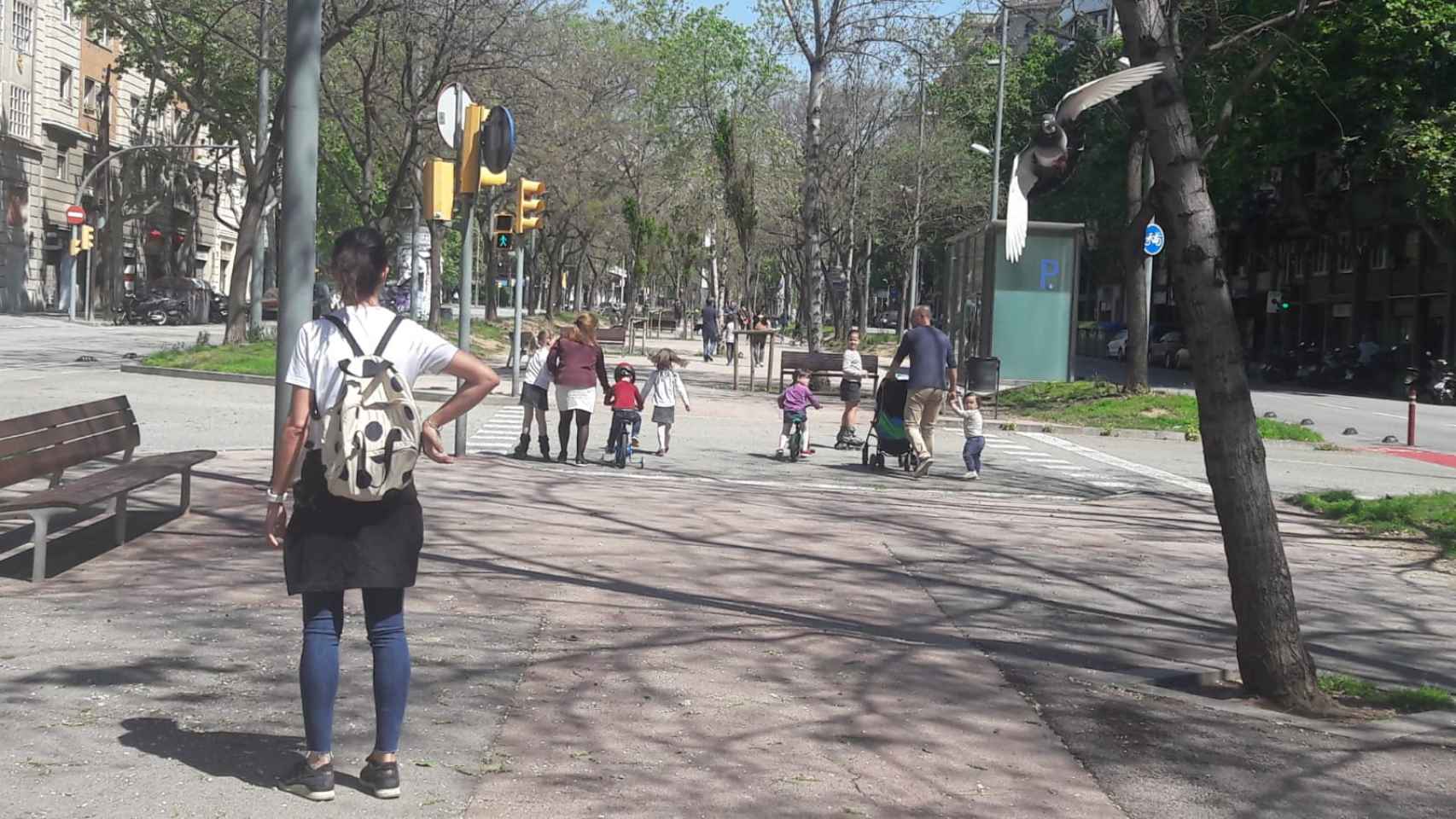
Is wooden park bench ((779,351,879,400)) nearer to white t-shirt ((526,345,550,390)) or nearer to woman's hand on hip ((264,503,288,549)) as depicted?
white t-shirt ((526,345,550,390))

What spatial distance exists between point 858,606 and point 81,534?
466 centimetres

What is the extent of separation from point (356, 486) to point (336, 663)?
0.61m

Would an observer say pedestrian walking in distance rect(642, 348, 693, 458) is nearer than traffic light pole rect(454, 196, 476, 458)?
No

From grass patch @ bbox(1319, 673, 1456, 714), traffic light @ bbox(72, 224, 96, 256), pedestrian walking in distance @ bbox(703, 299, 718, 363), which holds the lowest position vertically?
grass patch @ bbox(1319, 673, 1456, 714)

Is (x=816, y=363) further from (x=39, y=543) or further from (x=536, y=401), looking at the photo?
(x=39, y=543)

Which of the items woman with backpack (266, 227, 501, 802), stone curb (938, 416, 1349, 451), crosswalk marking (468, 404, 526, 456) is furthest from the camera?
stone curb (938, 416, 1349, 451)

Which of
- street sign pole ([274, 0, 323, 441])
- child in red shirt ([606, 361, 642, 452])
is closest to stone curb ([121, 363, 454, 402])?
child in red shirt ([606, 361, 642, 452])

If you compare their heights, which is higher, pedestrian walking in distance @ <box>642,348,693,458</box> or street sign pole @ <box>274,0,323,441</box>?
street sign pole @ <box>274,0,323,441</box>


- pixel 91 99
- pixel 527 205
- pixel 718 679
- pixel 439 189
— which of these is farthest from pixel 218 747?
pixel 91 99

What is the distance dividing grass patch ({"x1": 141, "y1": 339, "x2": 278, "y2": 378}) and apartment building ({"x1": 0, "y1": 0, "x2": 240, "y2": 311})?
1094 inches

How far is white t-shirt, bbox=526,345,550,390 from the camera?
16.6 meters

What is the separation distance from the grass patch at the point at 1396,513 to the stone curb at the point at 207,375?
12.8 meters

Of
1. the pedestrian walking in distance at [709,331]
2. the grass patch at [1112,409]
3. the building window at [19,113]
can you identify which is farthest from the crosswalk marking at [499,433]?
the building window at [19,113]

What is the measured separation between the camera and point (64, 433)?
9219mm
